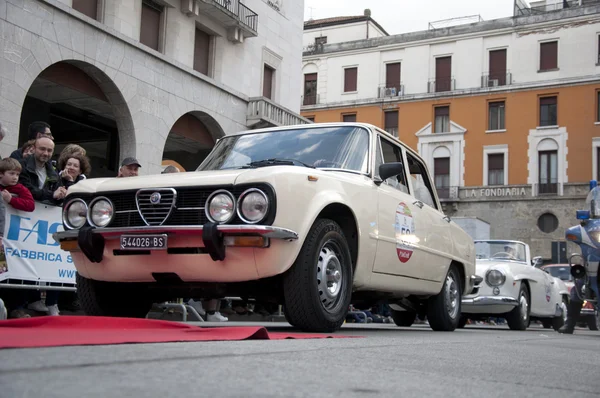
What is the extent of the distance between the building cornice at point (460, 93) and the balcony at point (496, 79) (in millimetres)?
253

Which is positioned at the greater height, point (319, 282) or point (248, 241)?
point (248, 241)

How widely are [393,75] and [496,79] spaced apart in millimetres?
6420

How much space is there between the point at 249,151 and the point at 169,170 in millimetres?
1509

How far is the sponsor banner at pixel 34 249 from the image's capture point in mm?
7668

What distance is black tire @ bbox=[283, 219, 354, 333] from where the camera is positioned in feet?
18.0

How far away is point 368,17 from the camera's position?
175 feet

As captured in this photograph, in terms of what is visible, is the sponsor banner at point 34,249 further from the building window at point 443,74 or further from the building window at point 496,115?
the building window at point 443,74

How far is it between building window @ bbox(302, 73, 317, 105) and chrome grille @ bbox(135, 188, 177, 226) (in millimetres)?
44954

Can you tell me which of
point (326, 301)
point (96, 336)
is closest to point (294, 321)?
point (326, 301)

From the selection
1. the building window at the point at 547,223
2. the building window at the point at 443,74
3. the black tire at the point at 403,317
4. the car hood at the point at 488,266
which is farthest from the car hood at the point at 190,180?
the building window at the point at 443,74

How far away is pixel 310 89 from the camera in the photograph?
166 ft

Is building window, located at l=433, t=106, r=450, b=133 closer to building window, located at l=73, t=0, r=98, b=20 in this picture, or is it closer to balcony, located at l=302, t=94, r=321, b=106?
balcony, located at l=302, t=94, r=321, b=106

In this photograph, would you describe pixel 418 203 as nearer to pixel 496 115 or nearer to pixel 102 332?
pixel 102 332

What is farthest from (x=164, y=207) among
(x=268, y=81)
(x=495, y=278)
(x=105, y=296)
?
(x=268, y=81)
